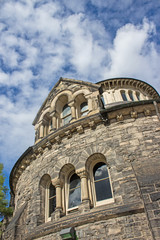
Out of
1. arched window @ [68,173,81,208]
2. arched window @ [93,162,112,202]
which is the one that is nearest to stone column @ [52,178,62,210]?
arched window @ [68,173,81,208]

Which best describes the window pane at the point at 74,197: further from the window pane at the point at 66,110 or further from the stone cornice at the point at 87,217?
the window pane at the point at 66,110

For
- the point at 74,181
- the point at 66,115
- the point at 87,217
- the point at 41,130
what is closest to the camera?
the point at 87,217

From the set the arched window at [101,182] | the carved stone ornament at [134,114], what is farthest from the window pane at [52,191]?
the carved stone ornament at [134,114]

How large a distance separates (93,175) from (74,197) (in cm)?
118

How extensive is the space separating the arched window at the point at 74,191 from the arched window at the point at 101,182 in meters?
0.78

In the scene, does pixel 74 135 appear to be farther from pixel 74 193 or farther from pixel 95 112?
pixel 74 193

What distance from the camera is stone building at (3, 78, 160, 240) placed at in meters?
6.48

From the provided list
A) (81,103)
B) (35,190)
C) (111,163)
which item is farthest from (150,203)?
(81,103)

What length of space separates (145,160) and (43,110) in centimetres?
708

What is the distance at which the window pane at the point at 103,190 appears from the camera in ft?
25.6

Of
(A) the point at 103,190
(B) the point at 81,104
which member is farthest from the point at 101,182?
(B) the point at 81,104

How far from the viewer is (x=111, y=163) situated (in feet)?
25.7

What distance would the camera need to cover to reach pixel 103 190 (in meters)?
7.98

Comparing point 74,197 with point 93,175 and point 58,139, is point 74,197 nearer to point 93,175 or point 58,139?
point 93,175
